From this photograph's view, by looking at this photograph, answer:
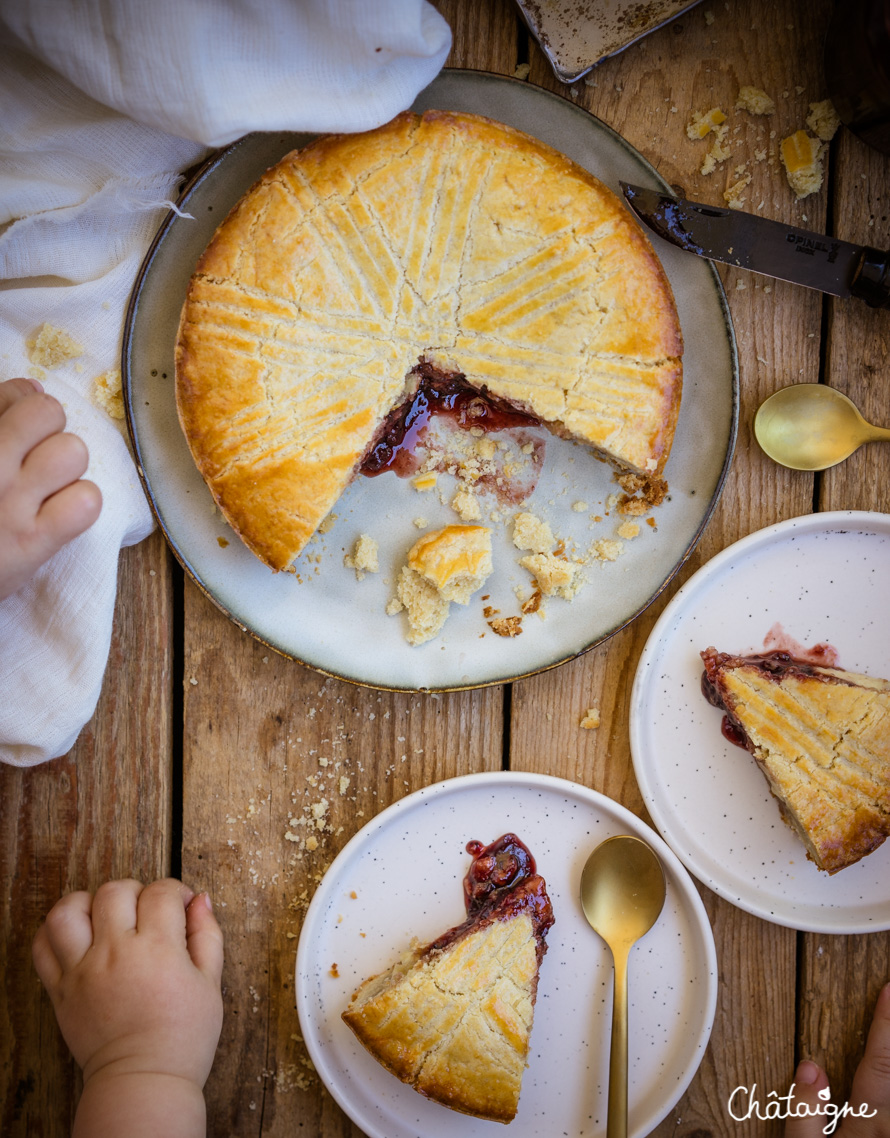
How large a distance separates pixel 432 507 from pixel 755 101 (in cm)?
147

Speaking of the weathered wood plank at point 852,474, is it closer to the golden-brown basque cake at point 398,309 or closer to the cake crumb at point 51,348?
the golden-brown basque cake at point 398,309

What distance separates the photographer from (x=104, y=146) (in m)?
2.02

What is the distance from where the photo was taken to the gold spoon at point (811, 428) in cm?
221

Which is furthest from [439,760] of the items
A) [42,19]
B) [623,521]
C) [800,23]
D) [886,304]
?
[800,23]

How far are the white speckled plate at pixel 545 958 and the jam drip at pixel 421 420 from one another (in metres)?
0.98

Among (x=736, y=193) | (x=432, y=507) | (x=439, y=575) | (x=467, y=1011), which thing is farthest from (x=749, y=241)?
(x=467, y=1011)

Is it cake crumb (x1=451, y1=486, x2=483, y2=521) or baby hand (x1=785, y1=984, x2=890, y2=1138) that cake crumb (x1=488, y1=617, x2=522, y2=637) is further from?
baby hand (x1=785, y1=984, x2=890, y2=1138)

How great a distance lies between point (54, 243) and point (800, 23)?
2.19 metres

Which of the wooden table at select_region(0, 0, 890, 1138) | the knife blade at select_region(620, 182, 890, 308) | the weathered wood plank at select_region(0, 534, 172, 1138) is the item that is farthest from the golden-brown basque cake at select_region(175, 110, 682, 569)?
the weathered wood plank at select_region(0, 534, 172, 1138)

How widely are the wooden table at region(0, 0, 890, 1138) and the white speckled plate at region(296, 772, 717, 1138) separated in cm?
12

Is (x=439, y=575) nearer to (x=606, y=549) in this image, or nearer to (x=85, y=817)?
(x=606, y=549)

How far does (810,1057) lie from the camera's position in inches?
93.5

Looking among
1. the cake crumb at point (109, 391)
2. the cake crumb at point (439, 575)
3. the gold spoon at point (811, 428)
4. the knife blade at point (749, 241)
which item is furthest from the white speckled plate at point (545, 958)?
the knife blade at point (749, 241)

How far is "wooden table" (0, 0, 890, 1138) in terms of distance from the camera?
7.59 feet
